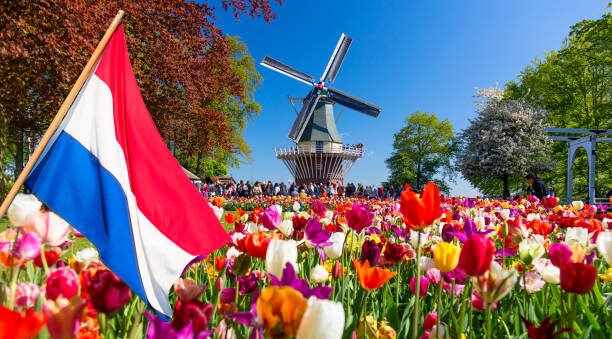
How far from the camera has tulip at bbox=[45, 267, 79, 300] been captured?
1.06 metres

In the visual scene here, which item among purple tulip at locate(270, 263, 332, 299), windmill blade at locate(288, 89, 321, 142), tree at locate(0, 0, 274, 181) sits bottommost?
purple tulip at locate(270, 263, 332, 299)

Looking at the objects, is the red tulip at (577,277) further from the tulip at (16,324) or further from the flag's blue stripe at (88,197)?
the flag's blue stripe at (88,197)

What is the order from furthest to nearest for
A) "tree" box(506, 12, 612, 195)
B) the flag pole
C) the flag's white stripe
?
"tree" box(506, 12, 612, 195), the flag's white stripe, the flag pole

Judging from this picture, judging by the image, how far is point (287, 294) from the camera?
693 millimetres

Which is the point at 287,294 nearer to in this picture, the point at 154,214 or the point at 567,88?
the point at 154,214

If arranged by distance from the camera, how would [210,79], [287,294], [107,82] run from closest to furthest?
[287,294] < [107,82] < [210,79]

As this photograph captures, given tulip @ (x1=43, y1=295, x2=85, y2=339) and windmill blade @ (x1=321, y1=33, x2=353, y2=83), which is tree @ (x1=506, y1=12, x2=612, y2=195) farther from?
tulip @ (x1=43, y1=295, x2=85, y2=339)

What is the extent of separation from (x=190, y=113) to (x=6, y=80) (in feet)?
27.0

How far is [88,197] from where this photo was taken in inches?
72.4

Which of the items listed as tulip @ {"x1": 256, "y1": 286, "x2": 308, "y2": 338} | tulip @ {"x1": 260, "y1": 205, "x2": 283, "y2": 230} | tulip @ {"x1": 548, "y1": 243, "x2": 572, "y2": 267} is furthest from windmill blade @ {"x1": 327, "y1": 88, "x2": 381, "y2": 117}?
tulip @ {"x1": 256, "y1": 286, "x2": 308, "y2": 338}

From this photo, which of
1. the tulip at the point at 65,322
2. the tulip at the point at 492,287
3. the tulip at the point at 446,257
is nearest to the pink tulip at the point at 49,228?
the tulip at the point at 65,322

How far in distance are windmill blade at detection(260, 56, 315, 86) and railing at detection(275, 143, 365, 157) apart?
5341mm

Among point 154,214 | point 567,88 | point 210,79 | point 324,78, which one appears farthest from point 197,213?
point 324,78

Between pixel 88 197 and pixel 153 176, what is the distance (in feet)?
0.95
